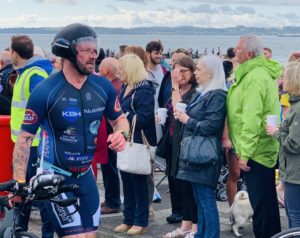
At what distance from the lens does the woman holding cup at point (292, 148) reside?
5719 millimetres

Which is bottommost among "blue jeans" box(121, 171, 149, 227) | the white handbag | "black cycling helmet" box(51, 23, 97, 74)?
"blue jeans" box(121, 171, 149, 227)

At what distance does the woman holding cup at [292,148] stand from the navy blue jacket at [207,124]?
2.82ft

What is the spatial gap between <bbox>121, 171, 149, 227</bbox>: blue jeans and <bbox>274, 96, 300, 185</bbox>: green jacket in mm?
2045

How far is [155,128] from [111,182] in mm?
1358

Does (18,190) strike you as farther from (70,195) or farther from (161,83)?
(161,83)

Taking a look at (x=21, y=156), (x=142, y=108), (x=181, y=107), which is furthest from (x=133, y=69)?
(x=21, y=156)

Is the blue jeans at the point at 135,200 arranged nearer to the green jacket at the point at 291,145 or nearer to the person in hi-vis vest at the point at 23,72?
the person in hi-vis vest at the point at 23,72

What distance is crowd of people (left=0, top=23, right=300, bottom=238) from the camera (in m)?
5.00

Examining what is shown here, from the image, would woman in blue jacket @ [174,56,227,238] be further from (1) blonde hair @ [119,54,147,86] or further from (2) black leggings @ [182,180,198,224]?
(1) blonde hair @ [119,54,147,86]

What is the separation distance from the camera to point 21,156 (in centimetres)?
491

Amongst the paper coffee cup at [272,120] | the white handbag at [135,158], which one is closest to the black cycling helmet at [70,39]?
the paper coffee cup at [272,120]

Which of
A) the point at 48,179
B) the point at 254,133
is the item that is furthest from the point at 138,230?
the point at 48,179

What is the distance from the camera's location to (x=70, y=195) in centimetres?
502

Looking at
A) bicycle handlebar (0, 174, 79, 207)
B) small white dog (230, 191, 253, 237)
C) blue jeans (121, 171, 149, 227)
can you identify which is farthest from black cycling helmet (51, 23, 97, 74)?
small white dog (230, 191, 253, 237)
